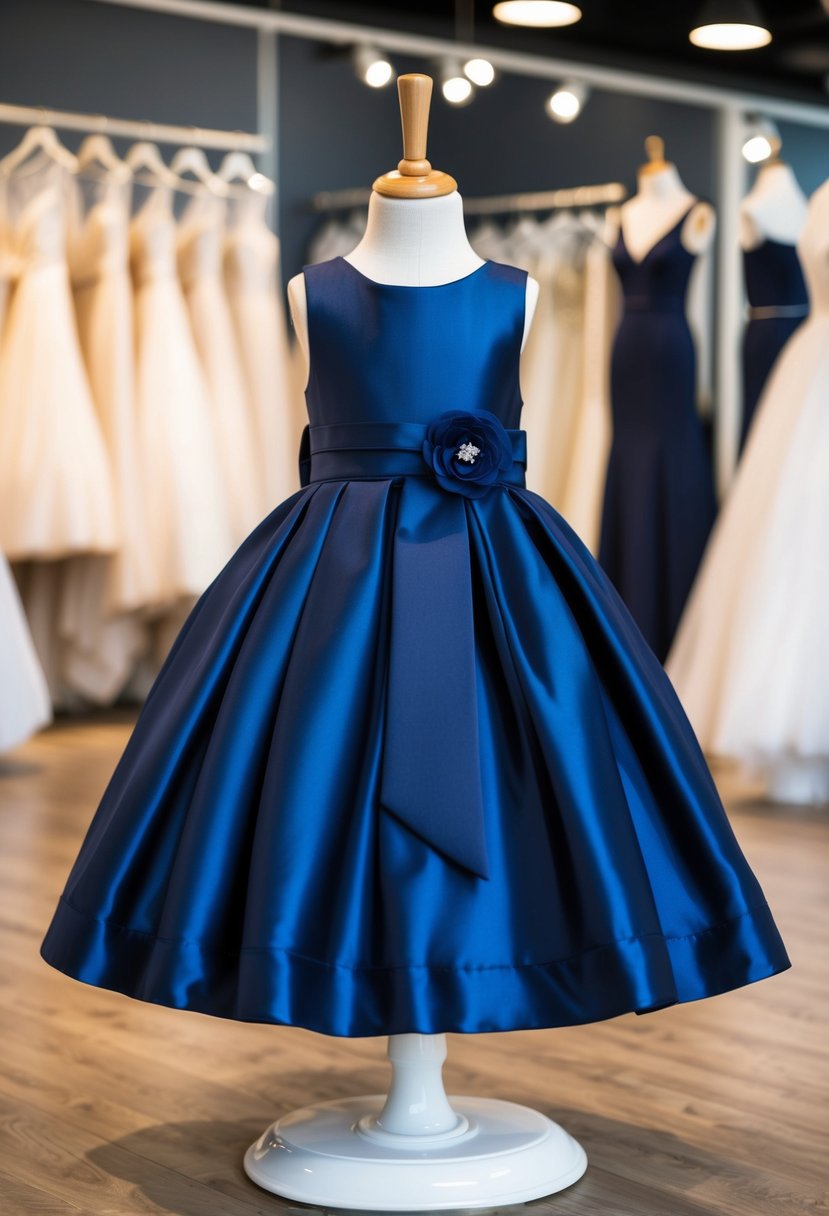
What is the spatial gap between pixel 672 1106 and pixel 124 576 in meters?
3.50

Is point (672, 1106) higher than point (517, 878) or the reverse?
the reverse

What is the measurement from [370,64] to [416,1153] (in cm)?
464

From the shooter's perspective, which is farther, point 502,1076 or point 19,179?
point 19,179

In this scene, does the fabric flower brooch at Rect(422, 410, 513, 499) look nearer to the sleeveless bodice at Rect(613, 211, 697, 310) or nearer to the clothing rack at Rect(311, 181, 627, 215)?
the sleeveless bodice at Rect(613, 211, 697, 310)

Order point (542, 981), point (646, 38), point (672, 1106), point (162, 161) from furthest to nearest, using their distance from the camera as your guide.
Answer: point (162, 161) → point (646, 38) → point (672, 1106) → point (542, 981)

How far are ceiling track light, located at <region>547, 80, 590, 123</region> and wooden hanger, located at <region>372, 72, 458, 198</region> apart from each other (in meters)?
3.74

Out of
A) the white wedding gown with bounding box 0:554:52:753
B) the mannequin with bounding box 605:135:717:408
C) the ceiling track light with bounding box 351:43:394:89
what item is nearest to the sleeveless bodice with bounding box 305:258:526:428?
the white wedding gown with bounding box 0:554:52:753

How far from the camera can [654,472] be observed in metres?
5.05

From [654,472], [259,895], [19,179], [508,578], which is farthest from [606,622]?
[19,179]

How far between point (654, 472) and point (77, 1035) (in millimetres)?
3115

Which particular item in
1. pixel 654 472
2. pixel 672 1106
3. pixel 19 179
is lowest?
pixel 672 1106

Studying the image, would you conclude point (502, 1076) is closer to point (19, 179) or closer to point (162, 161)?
point (19, 179)

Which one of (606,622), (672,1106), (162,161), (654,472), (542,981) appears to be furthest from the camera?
(162,161)

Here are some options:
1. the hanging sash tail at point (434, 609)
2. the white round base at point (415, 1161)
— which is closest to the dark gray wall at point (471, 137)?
the hanging sash tail at point (434, 609)
